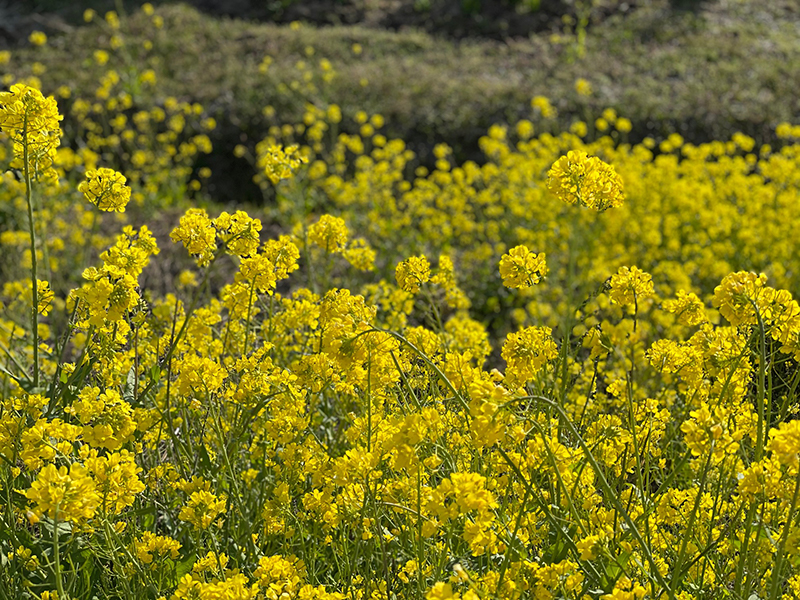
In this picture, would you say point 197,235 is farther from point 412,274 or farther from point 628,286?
point 628,286

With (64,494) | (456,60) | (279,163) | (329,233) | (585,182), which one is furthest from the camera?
(456,60)

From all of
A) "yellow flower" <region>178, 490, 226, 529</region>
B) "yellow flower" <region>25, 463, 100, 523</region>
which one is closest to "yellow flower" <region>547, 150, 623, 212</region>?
"yellow flower" <region>178, 490, 226, 529</region>

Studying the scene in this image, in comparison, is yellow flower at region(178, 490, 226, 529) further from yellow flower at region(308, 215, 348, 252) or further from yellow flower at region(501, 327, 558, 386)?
yellow flower at region(308, 215, 348, 252)

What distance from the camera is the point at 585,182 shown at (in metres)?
2.11

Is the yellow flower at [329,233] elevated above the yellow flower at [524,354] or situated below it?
above

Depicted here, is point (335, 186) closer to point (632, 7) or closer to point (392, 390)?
→ point (392, 390)

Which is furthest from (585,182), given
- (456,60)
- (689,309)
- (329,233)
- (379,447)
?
(456,60)

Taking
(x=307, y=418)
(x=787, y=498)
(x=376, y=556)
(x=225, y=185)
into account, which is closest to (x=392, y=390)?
(x=307, y=418)

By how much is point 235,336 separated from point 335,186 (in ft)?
14.5

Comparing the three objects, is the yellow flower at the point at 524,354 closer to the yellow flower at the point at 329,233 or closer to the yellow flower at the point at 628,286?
the yellow flower at the point at 628,286

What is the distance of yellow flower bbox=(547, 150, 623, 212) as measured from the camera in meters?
2.11

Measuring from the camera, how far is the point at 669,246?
19.7ft

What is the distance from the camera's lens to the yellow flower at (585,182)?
6.92 feet

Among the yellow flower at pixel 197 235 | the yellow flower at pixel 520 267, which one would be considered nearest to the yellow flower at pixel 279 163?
the yellow flower at pixel 197 235
